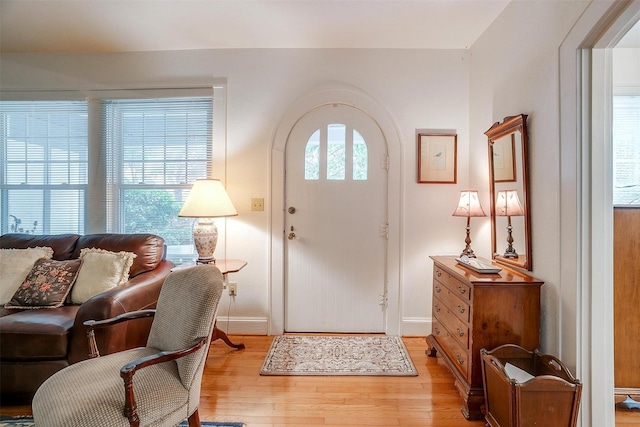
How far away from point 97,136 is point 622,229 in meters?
4.12

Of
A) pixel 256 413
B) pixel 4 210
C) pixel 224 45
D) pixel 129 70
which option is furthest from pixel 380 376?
pixel 4 210

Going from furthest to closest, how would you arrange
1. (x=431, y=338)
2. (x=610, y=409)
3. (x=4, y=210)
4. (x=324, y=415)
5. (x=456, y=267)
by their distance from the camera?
1. (x=4, y=210)
2. (x=431, y=338)
3. (x=456, y=267)
4. (x=324, y=415)
5. (x=610, y=409)

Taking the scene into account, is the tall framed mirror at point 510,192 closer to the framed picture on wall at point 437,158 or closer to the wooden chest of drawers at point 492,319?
the wooden chest of drawers at point 492,319

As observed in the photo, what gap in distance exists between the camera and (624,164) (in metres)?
2.15

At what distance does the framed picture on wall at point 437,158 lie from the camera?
106 inches

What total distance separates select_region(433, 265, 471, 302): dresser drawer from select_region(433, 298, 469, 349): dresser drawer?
0.52ft

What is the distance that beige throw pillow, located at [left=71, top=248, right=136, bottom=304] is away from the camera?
2.06 metres

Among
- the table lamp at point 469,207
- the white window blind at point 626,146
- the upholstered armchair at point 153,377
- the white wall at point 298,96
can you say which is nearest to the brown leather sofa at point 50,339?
the upholstered armchair at point 153,377

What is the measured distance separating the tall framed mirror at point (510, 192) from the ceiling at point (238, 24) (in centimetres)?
93

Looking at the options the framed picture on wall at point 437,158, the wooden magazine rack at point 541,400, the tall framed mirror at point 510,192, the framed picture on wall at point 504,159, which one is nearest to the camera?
the wooden magazine rack at point 541,400

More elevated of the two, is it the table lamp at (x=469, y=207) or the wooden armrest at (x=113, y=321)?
the table lamp at (x=469, y=207)

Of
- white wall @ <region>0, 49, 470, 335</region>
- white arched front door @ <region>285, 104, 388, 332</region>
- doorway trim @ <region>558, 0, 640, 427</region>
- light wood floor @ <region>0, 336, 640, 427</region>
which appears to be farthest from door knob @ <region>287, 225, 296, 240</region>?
doorway trim @ <region>558, 0, 640, 427</region>

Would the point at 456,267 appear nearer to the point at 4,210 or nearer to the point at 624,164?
the point at 624,164

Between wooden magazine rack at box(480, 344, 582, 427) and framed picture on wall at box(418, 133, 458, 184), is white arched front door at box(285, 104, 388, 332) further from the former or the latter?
wooden magazine rack at box(480, 344, 582, 427)
